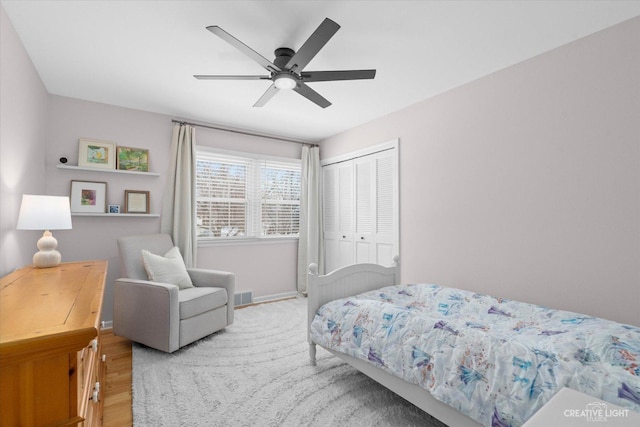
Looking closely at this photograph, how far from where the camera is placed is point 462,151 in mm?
3023

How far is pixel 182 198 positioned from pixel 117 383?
2.10 meters

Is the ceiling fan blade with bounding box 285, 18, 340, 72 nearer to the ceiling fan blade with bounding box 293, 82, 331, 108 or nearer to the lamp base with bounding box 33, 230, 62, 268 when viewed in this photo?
the ceiling fan blade with bounding box 293, 82, 331, 108

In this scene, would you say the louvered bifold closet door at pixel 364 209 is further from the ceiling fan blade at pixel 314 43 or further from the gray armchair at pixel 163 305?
the ceiling fan blade at pixel 314 43

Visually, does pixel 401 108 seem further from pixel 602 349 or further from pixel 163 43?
pixel 602 349

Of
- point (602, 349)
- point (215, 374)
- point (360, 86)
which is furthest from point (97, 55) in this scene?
point (602, 349)

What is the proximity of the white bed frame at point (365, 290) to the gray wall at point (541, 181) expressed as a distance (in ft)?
2.53

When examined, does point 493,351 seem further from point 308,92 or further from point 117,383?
point 117,383

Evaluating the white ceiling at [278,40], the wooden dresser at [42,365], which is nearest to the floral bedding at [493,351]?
the wooden dresser at [42,365]

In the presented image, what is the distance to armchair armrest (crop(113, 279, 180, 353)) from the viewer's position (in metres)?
2.63

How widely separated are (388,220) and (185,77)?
8.75 ft

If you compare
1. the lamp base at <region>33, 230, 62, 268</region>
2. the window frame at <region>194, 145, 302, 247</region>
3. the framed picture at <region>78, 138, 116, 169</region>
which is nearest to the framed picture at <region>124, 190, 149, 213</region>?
the framed picture at <region>78, 138, 116, 169</region>

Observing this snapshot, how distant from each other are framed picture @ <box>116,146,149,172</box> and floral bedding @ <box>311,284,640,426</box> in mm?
2780

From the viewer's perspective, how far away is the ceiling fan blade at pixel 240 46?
1.76 metres

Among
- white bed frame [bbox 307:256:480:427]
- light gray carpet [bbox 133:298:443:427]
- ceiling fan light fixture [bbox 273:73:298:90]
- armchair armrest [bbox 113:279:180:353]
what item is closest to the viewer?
white bed frame [bbox 307:256:480:427]
